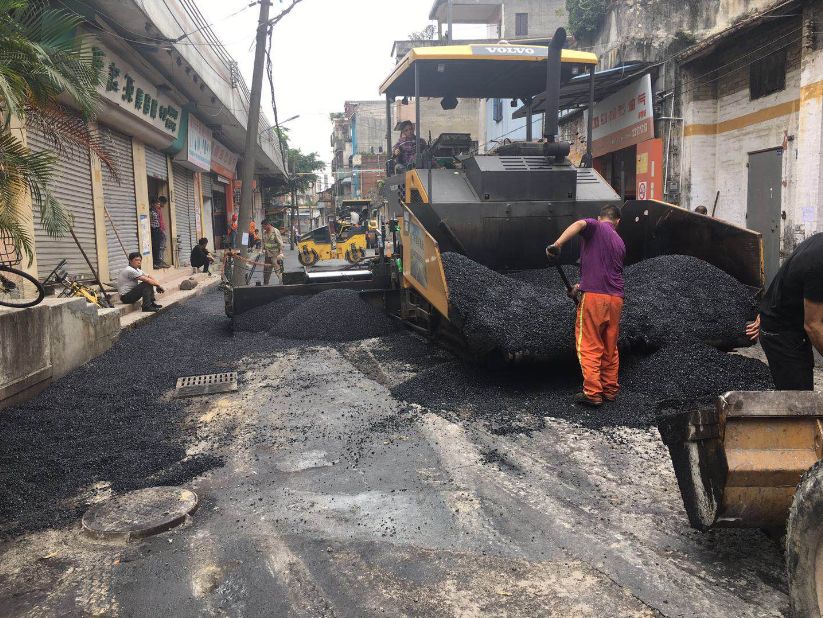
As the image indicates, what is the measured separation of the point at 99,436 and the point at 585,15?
15380 millimetres

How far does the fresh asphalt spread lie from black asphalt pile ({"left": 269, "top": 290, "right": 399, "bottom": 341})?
1.53 meters

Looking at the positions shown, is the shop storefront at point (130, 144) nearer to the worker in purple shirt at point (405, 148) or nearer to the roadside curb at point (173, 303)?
the roadside curb at point (173, 303)

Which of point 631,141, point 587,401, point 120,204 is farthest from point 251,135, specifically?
point 587,401

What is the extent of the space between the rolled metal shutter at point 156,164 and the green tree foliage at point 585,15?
35.8 ft

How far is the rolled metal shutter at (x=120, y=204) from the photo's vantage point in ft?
40.1

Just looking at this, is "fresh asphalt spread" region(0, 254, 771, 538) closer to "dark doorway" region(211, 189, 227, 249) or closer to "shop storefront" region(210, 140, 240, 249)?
"shop storefront" region(210, 140, 240, 249)

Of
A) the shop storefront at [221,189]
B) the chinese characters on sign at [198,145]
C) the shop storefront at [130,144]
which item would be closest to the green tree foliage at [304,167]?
the shop storefront at [221,189]

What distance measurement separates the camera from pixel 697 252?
599cm

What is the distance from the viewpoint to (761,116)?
10664 millimetres

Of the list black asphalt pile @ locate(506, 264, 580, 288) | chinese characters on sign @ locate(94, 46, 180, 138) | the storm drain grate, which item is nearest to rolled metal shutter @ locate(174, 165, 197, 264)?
chinese characters on sign @ locate(94, 46, 180, 138)

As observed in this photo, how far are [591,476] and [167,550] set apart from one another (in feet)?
7.50

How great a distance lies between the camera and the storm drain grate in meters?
5.86

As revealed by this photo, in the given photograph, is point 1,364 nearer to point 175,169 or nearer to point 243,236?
point 243,236

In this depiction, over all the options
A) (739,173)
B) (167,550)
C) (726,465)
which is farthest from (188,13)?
(726,465)
